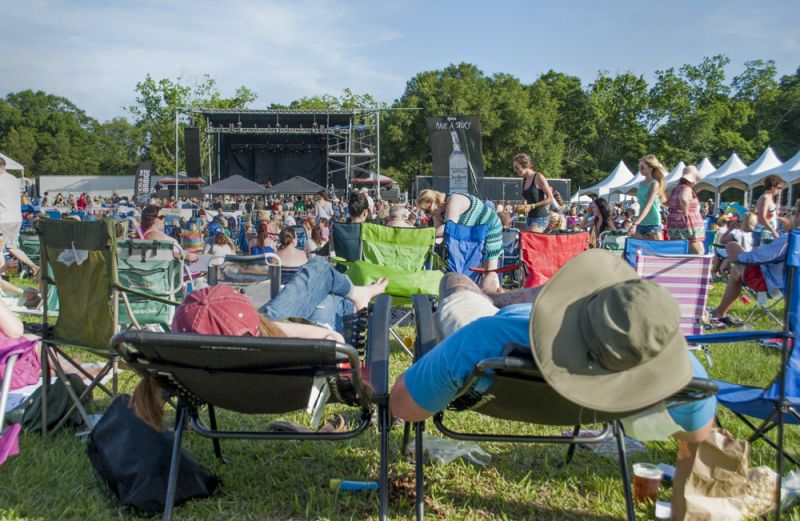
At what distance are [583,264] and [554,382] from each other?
0.30 metres

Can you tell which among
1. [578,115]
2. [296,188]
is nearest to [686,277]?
[296,188]

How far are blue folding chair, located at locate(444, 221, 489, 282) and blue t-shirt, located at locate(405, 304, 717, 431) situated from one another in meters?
3.75

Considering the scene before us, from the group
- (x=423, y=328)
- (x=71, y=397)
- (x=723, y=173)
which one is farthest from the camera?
(x=723, y=173)

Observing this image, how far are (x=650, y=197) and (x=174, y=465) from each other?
6021 mm

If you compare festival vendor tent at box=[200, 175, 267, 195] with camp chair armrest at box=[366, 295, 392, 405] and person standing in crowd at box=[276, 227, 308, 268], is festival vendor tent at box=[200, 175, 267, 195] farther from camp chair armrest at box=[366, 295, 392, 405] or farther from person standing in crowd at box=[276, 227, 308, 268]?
camp chair armrest at box=[366, 295, 392, 405]

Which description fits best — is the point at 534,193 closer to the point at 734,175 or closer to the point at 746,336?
the point at 746,336

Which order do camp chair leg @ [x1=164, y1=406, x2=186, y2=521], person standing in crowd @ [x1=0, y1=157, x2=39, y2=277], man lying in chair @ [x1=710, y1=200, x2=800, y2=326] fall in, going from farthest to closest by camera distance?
1. person standing in crowd @ [x1=0, y1=157, x2=39, y2=277]
2. man lying in chair @ [x1=710, y1=200, x2=800, y2=326]
3. camp chair leg @ [x1=164, y1=406, x2=186, y2=521]

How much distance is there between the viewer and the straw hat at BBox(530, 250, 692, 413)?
137 cm

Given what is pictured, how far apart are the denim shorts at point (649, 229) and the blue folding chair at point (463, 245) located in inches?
92.4

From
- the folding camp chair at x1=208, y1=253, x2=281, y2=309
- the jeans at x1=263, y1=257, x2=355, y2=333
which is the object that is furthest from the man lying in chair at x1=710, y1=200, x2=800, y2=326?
the folding camp chair at x1=208, y1=253, x2=281, y2=309

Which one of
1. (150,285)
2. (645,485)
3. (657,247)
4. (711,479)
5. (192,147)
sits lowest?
(645,485)

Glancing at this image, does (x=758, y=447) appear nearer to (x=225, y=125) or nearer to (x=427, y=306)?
(x=427, y=306)

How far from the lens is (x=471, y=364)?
1.61 meters

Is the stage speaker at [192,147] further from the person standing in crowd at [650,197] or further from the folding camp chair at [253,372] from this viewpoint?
the folding camp chair at [253,372]
